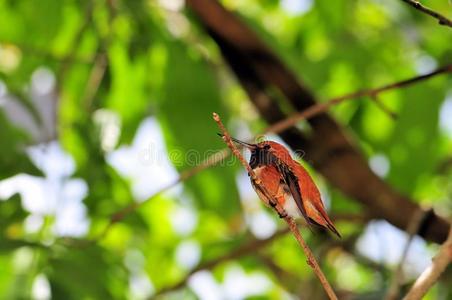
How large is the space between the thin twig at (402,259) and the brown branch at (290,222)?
98 centimetres

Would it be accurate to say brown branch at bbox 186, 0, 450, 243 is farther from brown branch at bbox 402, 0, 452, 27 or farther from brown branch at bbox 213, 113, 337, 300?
brown branch at bbox 213, 113, 337, 300

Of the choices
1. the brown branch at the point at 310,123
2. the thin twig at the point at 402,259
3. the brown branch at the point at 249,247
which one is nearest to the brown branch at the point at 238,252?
the brown branch at the point at 249,247

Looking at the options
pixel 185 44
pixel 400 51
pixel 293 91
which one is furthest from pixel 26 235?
pixel 400 51

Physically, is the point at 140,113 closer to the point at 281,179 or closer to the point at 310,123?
the point at 310,123

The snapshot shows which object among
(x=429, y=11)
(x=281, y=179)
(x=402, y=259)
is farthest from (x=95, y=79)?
(x=429, y=11)

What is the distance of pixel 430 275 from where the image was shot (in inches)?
71.9

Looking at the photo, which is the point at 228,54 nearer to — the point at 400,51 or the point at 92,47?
the point at 92,47

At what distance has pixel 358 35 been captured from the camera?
4.83 m

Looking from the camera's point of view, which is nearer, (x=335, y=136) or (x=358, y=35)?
(x=335, y=136)

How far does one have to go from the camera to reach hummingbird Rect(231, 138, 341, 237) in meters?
1.70

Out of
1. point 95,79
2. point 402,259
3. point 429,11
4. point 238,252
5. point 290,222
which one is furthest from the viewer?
point 238,252

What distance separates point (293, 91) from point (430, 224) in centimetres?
87

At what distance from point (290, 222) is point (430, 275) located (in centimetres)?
45

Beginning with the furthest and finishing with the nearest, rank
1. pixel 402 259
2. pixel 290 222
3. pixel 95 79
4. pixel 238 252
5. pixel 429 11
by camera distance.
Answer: pixel 238 252
pixel 95 79
pixel 402 259
pixel 429 11
pixel 290 222
